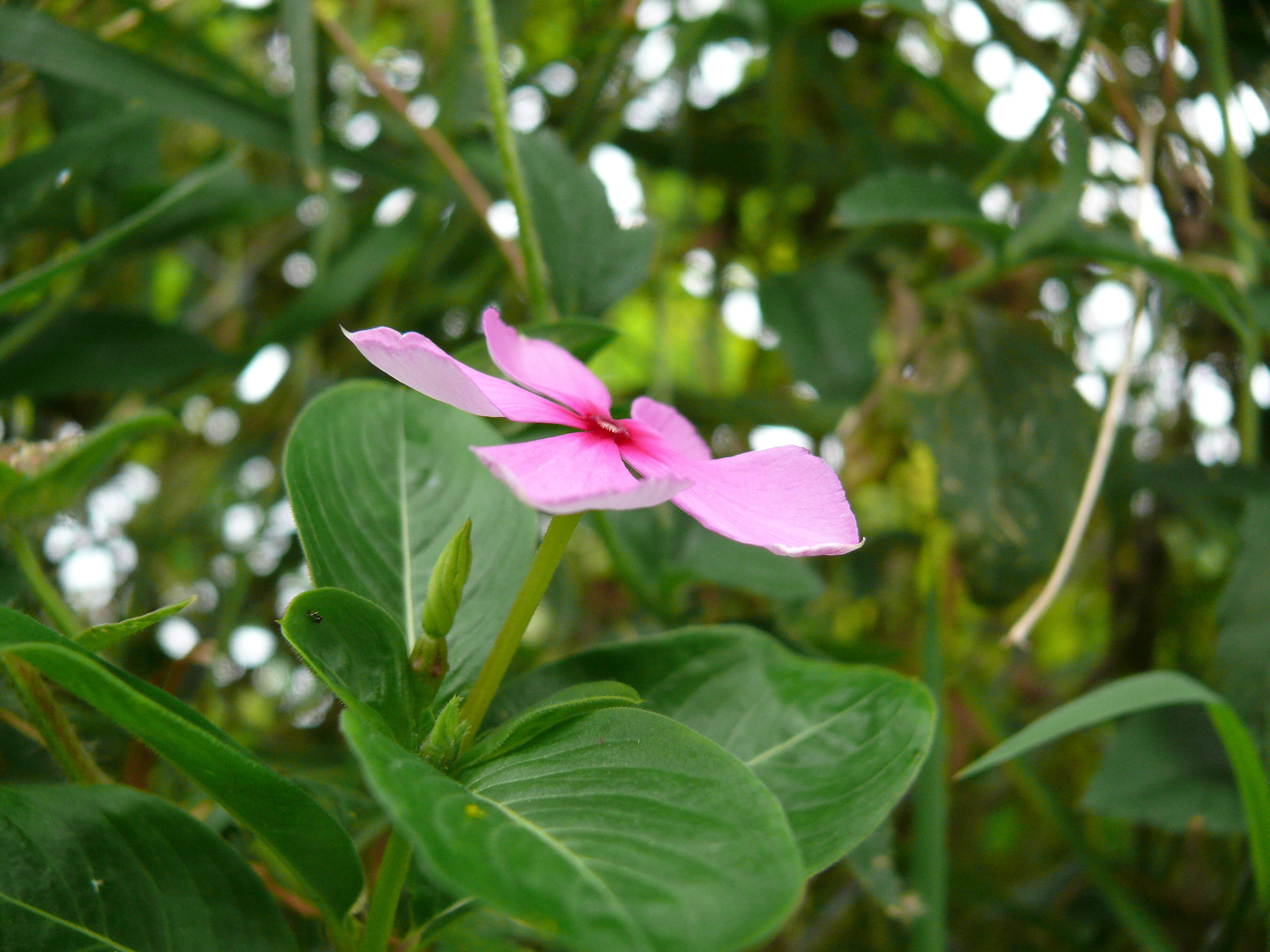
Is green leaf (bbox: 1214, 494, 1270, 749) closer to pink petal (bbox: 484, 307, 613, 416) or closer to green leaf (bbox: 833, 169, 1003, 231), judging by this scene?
green leaf (bbox: 833, 169, 1003, 231)

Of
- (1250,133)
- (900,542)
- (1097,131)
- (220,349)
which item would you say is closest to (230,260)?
(220,349)

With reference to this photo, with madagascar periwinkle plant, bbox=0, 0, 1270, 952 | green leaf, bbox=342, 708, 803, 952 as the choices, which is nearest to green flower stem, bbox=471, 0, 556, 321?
madagascar periwinkle plant, bbox=0, 0, 1270, 952

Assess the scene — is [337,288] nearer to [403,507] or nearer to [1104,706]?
[403,507]

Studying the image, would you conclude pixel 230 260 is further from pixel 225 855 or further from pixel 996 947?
pixel 996 947

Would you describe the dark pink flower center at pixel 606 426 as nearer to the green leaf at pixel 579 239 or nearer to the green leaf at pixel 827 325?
the green leaf at pixel 579 239

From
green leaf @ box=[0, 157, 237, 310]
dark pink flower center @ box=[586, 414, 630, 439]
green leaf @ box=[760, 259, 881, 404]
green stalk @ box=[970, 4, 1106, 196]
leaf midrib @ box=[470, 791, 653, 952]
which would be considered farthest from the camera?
green leaf @ box=[760, 259, 881, 404]

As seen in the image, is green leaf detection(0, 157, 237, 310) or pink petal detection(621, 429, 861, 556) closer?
pink petal detection(621, 429, 861, 556)

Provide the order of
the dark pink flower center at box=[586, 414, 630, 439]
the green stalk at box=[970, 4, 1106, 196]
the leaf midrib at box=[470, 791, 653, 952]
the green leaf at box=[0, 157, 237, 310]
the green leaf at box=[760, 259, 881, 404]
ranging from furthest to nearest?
the green leaf at box=[760, 259, 881, 404] < the green stalk at box=[970, 4, 1106, 196] < the green leaf at box=[0, 157, 237, 310] < the dark pink flower center at box=[586, 414, 630, 439] < the leaf midrib at box=[470, 791, 653, 952]

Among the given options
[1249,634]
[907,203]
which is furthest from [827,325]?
[1249,634]
